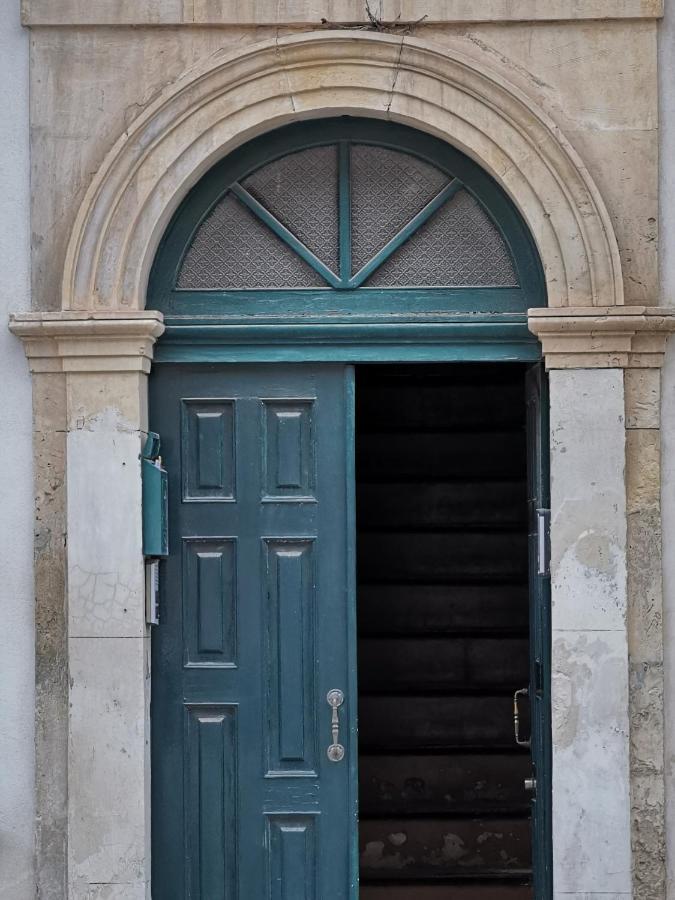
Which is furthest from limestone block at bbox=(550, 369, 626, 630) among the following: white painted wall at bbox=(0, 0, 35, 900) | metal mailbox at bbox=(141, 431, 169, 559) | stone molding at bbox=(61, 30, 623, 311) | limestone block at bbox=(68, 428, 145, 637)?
white painted wall at bbox=(0, 0, 35, 900)

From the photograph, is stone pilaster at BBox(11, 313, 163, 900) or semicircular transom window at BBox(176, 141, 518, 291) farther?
semicircular transom window at BBox(176, 141, 518, 291)

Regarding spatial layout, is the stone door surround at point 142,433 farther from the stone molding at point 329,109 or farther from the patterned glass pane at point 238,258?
the patterned glass pane at point 238,258

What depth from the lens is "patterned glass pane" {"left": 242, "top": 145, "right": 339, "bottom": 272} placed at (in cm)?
550

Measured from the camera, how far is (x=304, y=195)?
551 centimetres

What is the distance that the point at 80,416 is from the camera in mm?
5238

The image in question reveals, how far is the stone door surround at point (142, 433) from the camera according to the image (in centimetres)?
517

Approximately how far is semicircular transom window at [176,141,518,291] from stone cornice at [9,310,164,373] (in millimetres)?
377

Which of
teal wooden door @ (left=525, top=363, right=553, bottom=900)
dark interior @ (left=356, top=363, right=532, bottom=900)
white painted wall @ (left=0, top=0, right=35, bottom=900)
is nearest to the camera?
white painted wall @ (left=0, top=0, right=35, bottom=900)

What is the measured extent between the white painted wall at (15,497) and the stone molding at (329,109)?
28 centimetres

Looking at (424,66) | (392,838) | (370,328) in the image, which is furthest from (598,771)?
(424,66)

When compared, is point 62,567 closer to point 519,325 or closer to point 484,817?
point 519,325

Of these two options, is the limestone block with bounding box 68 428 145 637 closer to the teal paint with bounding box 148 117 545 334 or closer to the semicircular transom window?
the teal paint with bounding box 148 117 545 334

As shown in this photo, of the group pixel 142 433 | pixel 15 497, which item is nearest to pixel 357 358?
pixel 142 433

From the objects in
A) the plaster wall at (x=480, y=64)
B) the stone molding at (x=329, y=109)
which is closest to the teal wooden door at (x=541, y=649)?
the stone molding at (x=329, y=109)
